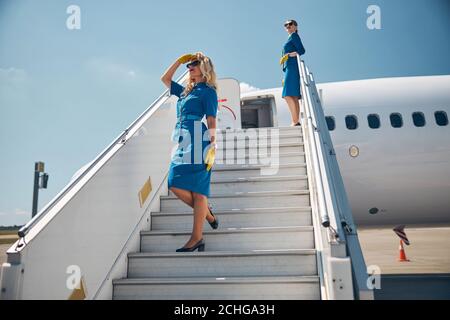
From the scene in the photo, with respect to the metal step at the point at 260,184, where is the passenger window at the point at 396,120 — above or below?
above

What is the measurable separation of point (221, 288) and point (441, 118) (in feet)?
20.0

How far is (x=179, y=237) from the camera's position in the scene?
3.28 m

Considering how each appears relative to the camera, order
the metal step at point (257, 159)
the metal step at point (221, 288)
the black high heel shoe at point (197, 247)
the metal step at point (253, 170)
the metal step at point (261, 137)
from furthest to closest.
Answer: the metal step at point (261, 137)
the metal step at point (257, 159)
the metal step at point (253, 170)
the black high heel shoe at point (197, 247)
the metal step at point (221, 288)

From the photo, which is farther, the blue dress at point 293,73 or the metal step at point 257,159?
the blue dress at point 293,73

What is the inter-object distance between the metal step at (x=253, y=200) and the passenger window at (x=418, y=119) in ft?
13.6

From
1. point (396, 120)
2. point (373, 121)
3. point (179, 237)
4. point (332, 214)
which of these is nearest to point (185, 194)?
point (179, 237)

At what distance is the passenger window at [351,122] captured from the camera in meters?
6.52

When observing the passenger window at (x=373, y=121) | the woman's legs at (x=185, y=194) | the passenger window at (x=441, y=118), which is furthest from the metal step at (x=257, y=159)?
the passenger window at (x=441, y=118)

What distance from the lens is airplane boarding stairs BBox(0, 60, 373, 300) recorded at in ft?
7.06

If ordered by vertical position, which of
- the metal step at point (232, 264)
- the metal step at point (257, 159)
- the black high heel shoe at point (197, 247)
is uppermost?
the metal step at point (257, 159)

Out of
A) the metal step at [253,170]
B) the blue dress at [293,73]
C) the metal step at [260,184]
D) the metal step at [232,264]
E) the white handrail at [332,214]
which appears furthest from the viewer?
the blue dress at [293,73]

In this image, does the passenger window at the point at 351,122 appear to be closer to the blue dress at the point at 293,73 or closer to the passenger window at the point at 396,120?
the passenger window at the point at 396,120
